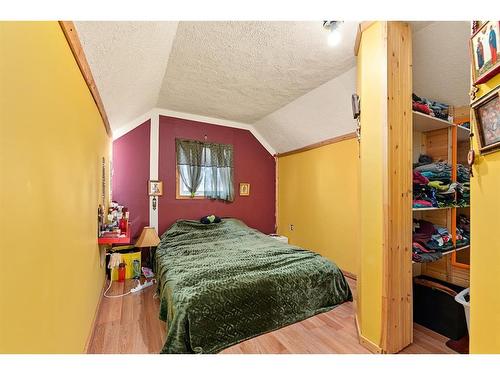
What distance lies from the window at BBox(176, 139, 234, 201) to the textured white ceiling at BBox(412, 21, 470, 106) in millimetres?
2973

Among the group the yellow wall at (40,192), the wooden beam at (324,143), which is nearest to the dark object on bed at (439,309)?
the wooden beam at (324,143)

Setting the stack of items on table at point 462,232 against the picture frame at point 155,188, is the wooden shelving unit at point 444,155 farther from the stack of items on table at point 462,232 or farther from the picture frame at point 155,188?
the picture frame at point 155,188

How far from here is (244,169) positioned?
176 inches

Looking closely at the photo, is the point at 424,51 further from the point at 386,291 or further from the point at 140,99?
the point at 140,99

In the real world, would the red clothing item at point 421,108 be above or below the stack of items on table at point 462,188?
above

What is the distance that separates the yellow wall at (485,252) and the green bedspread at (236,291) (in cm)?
131

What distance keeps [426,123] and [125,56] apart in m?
2.65

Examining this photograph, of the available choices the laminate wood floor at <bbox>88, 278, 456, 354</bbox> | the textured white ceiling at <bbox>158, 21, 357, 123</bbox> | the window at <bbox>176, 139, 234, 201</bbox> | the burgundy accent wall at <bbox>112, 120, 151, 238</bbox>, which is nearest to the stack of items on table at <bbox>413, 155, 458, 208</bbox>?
the laminate wood floor at <bbox>88, 278, 456, 354</bbox>

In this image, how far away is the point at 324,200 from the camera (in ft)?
11.9

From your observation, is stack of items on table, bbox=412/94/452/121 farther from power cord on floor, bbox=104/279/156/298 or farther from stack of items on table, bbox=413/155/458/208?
power cord on floor, bbox=104/279/156/298

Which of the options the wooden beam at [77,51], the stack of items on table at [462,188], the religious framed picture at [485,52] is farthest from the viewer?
the stack of items on table at [462,188]

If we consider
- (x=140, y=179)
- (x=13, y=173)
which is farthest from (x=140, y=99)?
(x=13, y=173)

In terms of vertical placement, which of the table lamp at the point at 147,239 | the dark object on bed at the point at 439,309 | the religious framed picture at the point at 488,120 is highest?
the religious framed picture at the point at 488,120

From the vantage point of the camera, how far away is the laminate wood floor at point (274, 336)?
1.65m
